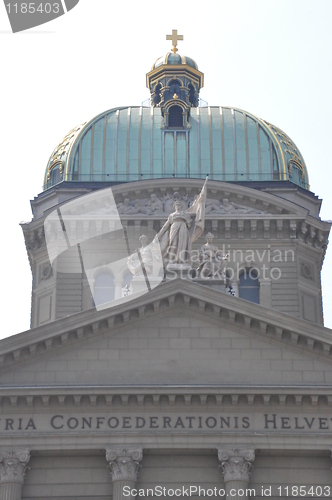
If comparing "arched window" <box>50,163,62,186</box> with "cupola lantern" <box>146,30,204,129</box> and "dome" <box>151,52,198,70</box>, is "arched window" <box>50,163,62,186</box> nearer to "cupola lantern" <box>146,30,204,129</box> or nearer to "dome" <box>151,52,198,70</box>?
"cupola lantern" <box>146,30,204,129</box>

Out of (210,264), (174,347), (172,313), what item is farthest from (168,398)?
(210,264)

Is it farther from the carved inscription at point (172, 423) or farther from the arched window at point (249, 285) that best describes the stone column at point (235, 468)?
the arched window at point (249, 285)

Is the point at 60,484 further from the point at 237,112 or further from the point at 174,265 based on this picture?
the point at 237,112

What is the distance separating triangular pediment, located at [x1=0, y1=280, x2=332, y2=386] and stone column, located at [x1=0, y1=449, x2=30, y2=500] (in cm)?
261

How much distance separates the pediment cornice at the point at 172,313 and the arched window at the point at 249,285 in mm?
Answer: 15137

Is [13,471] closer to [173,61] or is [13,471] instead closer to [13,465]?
[13,465]

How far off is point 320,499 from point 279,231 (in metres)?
20.1

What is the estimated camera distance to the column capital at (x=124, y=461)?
162ft

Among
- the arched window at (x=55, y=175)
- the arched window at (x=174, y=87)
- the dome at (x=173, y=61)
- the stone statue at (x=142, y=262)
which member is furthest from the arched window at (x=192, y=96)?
the stone statue at (x=142, y=262)

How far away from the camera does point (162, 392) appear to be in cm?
4984

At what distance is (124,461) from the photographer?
162 ft

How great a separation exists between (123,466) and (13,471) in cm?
364

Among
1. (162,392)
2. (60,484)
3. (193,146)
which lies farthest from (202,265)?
(193,146)

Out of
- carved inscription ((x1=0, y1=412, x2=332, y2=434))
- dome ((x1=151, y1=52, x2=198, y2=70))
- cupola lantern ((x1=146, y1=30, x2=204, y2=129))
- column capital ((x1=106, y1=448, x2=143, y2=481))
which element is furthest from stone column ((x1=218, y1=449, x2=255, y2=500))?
dome ((x1=151, y1=52, x2=198, y2=70))
